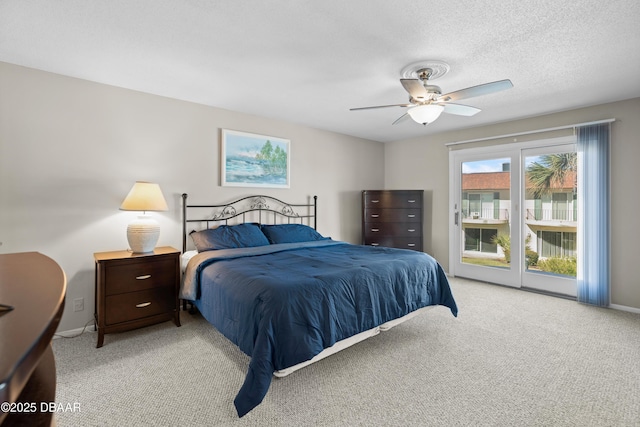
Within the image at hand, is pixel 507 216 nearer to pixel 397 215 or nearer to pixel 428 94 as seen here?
pixel 397 215

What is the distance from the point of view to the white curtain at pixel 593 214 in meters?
3.64

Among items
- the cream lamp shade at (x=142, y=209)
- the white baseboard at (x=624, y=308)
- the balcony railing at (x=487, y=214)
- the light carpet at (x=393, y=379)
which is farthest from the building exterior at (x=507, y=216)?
the cream lamp shade at (x=142, y=209)

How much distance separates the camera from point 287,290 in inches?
79.0

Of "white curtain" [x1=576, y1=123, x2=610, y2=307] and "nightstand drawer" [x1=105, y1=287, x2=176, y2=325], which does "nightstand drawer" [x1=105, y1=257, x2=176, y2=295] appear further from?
"white curtain" [x1=576, y1=123, x2=610, y2=307]

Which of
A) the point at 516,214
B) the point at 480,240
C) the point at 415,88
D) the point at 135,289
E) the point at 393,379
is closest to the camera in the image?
the point at 393,379

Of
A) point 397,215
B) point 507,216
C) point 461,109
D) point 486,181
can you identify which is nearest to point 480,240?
point 507,216

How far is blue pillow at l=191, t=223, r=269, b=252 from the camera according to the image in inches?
134

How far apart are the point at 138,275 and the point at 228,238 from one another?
96 cm

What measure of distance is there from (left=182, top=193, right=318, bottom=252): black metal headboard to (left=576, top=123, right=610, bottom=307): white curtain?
3498 millimetres

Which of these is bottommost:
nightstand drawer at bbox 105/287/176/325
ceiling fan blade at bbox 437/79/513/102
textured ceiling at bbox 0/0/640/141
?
nightstand drawer at bbox 105/287/176/325

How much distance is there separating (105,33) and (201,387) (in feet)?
Answer: 8.51

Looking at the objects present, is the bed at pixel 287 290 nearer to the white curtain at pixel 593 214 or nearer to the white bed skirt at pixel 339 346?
the white bed skirt at pixel 339 346

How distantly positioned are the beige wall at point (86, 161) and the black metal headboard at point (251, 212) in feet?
0.33

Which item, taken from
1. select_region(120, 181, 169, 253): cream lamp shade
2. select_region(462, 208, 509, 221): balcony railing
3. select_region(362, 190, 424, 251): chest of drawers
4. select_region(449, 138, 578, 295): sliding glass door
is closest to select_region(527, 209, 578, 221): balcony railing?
select_region(449, 138, 578, 295): sliding glass door
